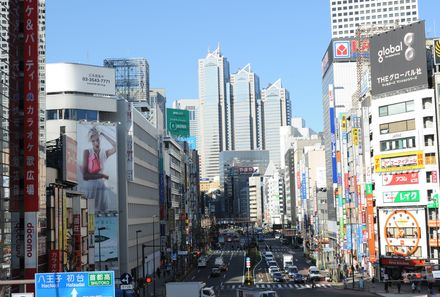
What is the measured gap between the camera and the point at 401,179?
95812 millimetres

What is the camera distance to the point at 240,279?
108m

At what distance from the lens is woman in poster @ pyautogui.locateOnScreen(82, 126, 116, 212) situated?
95.4 meters

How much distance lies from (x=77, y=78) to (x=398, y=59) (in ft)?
136

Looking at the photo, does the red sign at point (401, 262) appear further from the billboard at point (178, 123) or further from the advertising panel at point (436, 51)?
the billboard at point (178, 123)

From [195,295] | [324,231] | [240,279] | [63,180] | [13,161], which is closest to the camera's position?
[13,161]

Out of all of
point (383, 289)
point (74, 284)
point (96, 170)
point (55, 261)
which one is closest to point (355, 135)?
point (383, 289)

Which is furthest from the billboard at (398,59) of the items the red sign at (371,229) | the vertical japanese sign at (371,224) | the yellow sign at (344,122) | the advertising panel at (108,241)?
the advertising panel at (108,241)

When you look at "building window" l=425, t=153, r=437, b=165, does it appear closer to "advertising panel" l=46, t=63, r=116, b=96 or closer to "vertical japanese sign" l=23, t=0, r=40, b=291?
"advertising panel" l=46, t=63, r=116, b=96

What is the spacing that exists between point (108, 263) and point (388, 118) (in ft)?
133

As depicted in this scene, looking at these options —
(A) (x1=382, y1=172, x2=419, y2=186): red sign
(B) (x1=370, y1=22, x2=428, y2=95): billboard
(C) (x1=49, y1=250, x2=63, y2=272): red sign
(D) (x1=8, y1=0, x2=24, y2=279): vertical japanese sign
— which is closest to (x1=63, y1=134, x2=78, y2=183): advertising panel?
(C) (x1=49, y1=250, x2=63, y2=272): red sign

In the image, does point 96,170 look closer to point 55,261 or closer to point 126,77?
point 55,261

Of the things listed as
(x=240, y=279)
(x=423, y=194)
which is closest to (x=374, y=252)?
(x=423, y=194)

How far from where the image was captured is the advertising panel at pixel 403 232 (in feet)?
304

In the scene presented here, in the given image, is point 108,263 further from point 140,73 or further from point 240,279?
point 140,73
